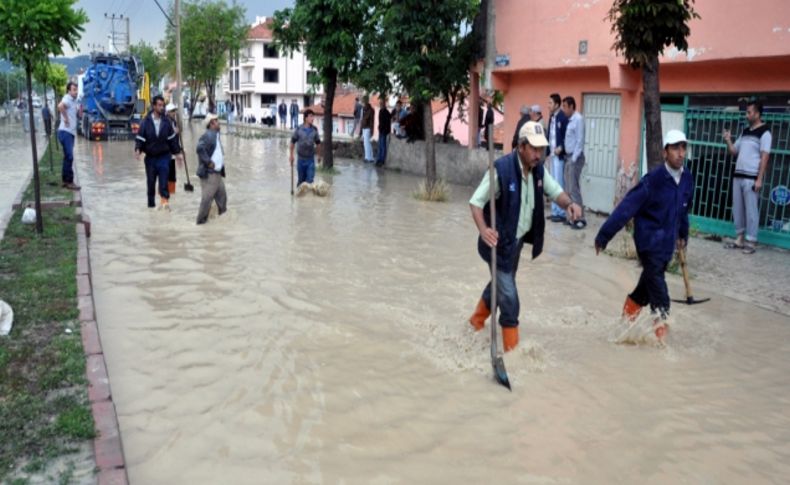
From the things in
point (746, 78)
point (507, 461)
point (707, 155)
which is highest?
→ point (746, 78)

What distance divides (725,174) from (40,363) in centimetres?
976

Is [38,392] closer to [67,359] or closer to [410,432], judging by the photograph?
[67,359]

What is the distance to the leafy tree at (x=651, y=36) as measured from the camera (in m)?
9.20

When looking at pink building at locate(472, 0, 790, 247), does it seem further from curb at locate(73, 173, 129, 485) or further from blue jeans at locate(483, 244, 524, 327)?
curb at locate(73, 173, 129, 485)


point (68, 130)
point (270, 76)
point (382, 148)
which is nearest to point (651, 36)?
point (68, 130)

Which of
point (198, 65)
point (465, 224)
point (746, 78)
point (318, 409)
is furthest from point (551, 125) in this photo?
point (198, 65)

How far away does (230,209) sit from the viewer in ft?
43.7

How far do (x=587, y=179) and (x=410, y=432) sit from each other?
417 inches

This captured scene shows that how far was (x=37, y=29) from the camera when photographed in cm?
921

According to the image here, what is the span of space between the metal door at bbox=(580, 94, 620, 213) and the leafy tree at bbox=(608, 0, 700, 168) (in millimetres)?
4108

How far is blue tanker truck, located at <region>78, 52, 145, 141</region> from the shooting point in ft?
104

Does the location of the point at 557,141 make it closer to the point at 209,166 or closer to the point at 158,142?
the point at 209,166

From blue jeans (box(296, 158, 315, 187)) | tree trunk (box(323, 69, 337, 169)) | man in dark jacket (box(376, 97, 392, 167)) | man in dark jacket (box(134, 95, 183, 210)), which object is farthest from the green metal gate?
man in dark jacket (box(376, 97, 392, 167))

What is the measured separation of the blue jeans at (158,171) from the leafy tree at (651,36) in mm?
7134
